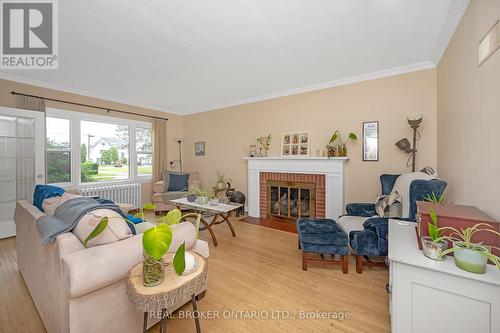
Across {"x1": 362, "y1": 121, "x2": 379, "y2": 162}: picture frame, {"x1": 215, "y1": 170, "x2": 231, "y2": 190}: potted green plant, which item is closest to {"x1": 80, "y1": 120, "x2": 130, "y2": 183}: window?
{"x1": 215, "y1": 170, "x2": 231, "y2": 190}: potted green plant

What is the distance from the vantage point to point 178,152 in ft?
19.2

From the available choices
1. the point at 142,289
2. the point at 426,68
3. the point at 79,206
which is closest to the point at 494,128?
the point at 426,68

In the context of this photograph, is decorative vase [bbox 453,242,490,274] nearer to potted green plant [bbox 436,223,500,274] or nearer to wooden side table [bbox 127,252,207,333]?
potted green plant [bbox 436,223,500,274]

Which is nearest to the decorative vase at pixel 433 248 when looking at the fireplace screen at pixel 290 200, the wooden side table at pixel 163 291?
the wooden side table at pixel 163 291

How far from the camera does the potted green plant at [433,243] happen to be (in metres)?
1.10

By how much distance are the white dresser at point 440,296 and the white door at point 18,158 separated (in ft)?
16.1

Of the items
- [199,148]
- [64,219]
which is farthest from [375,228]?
[199,148]

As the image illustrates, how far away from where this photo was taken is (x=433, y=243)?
1.12 m

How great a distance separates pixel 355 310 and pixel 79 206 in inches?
90.4

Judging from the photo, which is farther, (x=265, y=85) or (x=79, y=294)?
(x=265, y=85)

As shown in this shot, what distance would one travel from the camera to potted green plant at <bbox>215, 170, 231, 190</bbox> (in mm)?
4828

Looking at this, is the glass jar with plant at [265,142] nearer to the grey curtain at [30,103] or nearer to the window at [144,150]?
the window at [144,150]

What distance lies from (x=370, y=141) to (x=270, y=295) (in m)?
2.74

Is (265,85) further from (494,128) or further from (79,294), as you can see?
(79,294)
